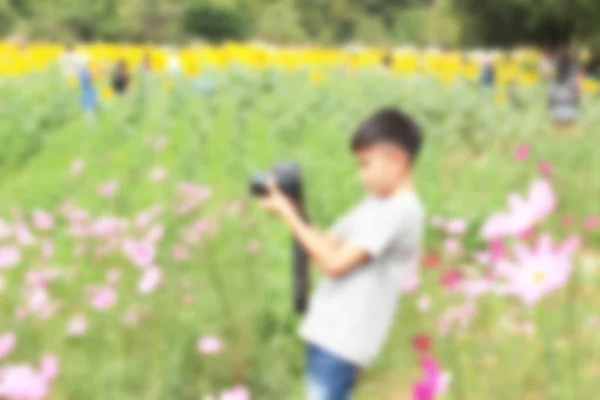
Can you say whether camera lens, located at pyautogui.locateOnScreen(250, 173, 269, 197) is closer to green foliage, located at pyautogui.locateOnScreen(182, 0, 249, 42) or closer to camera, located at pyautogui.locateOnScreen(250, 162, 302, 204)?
camera, located at pyautogui.locateOnScreen(250, 162, 302, 204)

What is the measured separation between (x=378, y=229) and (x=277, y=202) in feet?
0.65

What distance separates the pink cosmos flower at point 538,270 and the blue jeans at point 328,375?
0.76 metres

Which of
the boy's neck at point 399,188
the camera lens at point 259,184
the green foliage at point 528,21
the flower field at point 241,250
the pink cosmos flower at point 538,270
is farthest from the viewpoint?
the green foliage at point 528,21

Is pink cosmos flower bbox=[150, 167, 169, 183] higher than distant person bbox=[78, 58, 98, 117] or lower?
lower

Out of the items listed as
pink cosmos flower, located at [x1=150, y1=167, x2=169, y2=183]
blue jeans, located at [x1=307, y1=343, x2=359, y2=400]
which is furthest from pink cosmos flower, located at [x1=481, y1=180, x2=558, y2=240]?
pink cosmos flower, located at [x1=150, y1=167, x2=169, y2=183]

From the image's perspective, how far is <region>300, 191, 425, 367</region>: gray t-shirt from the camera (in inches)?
74.3

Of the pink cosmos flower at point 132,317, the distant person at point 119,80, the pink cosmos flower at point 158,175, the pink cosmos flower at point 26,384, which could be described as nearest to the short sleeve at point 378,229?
the pink cosmos flower at point 132,317

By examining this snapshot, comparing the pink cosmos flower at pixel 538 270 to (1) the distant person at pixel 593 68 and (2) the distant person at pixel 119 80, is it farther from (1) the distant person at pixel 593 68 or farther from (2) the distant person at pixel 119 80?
(1) the distant person at pixel 593 68

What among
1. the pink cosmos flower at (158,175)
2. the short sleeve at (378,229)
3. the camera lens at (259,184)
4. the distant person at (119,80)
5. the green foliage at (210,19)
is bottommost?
the short sleeve at (378,229)

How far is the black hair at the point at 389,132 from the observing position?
1874mm

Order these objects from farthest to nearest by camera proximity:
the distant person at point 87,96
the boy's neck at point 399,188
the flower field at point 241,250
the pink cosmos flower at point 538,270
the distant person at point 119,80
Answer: the distant person at point 119,80 < the distant person at point 87,96 < the flower field at point 241,250 < the boy's neck at point 399,188 < the pink cosmos flower at point 538,270

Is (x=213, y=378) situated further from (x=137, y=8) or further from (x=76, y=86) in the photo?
(x=137, y=8)

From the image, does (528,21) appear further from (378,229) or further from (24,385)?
(24,385)

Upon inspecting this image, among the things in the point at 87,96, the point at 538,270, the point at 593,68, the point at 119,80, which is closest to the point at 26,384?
the point at 538,270
